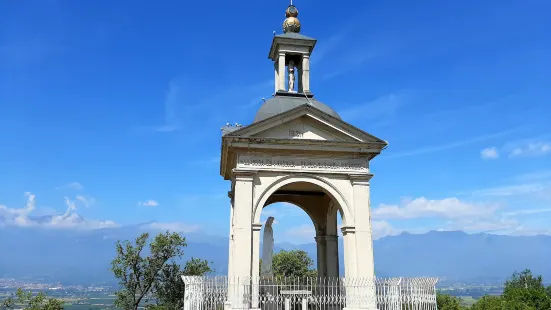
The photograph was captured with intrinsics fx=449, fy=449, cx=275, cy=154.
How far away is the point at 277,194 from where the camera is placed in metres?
21.0

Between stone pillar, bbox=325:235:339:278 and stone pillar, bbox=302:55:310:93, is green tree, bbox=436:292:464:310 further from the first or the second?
stone pillar, bbox=302:55:310:93

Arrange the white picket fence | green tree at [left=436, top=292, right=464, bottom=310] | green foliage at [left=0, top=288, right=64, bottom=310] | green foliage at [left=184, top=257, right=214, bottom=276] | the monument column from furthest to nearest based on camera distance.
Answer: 1. green tree at [left=436, top=292, right=464, bottom=310]
2. green foliage at [left=184, top=257, right=214, bottom=276]
3. green foliage at [left=0, top=288, right=64, bottom=310]
4. the monument column
5. the white picket fence

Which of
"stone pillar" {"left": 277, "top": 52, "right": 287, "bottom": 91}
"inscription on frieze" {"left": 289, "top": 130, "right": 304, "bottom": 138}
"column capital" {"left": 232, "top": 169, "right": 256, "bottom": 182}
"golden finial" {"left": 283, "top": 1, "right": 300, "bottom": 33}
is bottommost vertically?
"column capital" {"left": 232, "top": 169, "right": 256, "bottom": 182}

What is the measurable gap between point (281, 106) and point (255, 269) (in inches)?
262

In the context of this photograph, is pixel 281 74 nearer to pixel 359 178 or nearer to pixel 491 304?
pixel 359 178

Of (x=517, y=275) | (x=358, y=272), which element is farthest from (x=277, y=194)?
(x=517, y=275)

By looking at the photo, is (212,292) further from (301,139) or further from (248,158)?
(301,139)

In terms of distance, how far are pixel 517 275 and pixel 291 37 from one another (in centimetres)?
8568

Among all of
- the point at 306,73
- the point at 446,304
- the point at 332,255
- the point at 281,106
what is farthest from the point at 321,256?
the point at 446,304

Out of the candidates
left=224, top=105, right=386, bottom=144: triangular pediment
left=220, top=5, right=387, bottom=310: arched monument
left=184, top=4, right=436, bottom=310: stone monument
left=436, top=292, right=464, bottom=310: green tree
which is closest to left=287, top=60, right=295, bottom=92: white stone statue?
left=184, top=4, right=436, bottom=310: stone monument

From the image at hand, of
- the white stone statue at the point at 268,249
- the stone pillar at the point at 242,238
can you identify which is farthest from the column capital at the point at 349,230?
the stone pillar at the point at 242,238

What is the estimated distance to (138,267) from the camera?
3497 cm

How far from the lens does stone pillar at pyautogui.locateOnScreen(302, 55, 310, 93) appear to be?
789 inches

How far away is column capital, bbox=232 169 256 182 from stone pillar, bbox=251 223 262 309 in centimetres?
165
